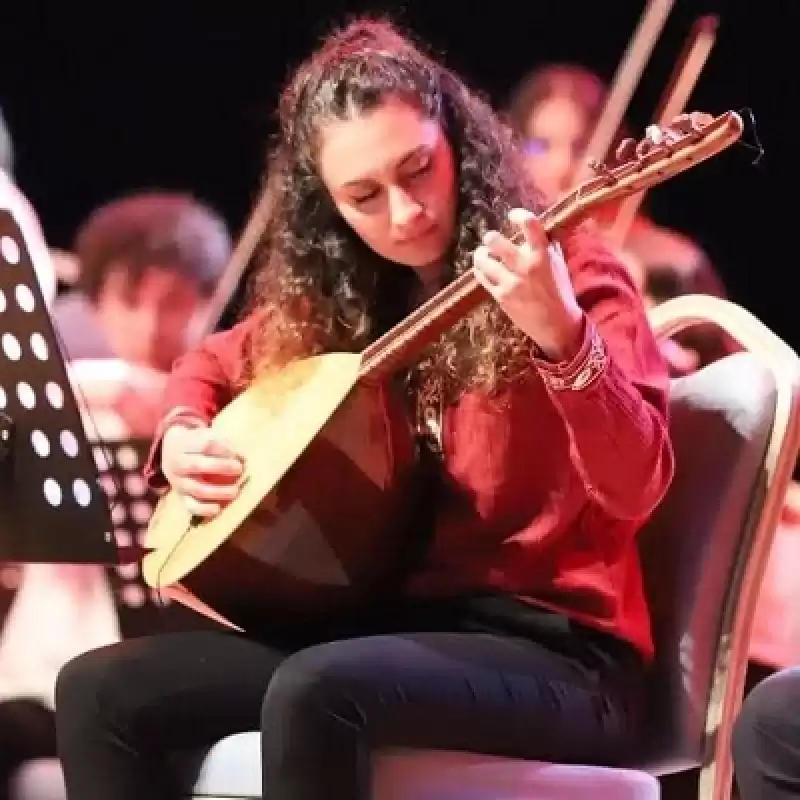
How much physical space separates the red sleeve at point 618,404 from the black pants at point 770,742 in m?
0.18

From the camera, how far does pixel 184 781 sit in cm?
115

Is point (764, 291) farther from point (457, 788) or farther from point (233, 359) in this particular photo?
point (457, 788)

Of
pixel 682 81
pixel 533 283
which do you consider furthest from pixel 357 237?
pixel 682 81

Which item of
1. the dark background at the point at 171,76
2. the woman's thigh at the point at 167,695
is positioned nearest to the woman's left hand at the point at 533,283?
the woman's thigh at the point at 167,695

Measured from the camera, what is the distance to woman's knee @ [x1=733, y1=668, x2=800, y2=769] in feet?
3.32

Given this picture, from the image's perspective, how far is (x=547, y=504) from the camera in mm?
1167

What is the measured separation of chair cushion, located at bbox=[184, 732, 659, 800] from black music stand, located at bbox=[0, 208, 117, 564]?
12.4 inches

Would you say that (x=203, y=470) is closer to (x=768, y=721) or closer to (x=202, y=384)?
(x=202, y=384)

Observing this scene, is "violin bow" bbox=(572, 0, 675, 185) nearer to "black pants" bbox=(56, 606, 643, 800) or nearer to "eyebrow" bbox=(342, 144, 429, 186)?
"eyebrow" bbox=(342, 144, 429, 186)

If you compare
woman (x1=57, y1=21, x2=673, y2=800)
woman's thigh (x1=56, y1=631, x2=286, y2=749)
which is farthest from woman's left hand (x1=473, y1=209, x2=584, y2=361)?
woman's thigh (x1=56, y1=631, x2=286, y2=749)

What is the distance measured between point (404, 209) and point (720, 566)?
0.44 meters

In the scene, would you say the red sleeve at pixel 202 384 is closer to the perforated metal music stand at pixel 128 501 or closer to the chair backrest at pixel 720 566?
the perforated metal music stand at pixel 128 501

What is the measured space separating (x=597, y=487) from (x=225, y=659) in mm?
386

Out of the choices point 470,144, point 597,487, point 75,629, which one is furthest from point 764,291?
point 75,629
